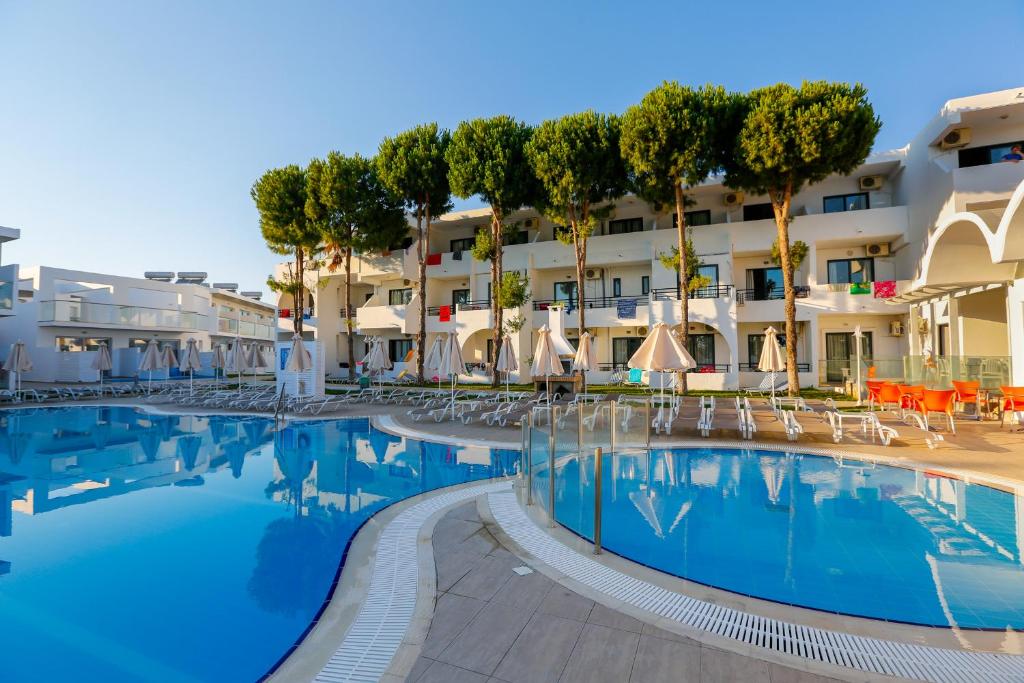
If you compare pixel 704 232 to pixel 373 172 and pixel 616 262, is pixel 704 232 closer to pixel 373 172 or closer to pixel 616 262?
pixel 616 262

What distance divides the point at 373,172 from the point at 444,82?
1008cm

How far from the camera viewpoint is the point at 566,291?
26625mm

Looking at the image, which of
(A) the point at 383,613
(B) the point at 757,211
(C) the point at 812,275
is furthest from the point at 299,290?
(A) the point at 383,613

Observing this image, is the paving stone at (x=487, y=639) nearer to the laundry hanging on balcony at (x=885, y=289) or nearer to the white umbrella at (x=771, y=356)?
the white umbrella at (x=771, y=356)

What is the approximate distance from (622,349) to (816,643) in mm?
21823

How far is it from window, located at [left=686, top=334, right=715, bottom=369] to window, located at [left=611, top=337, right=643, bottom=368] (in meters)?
2.56

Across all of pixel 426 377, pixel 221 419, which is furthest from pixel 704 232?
pixel 221 419

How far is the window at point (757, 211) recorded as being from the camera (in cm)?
2294

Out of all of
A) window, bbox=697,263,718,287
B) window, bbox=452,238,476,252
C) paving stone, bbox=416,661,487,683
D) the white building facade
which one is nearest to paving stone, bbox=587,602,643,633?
paving stone, bbox=416,661,487,683

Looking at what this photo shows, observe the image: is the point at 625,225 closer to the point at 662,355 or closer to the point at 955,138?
the point at 955,138

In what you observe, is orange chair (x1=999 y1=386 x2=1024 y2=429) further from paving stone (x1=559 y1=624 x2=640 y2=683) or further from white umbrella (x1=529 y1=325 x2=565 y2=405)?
paving stone (x1=559 y1=624 x2=640 y2=683)

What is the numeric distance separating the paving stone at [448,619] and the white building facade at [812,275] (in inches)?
568

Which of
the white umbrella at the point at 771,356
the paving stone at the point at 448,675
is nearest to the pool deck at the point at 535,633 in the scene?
the paving stone at the point at 448,675

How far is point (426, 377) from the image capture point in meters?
27.9
